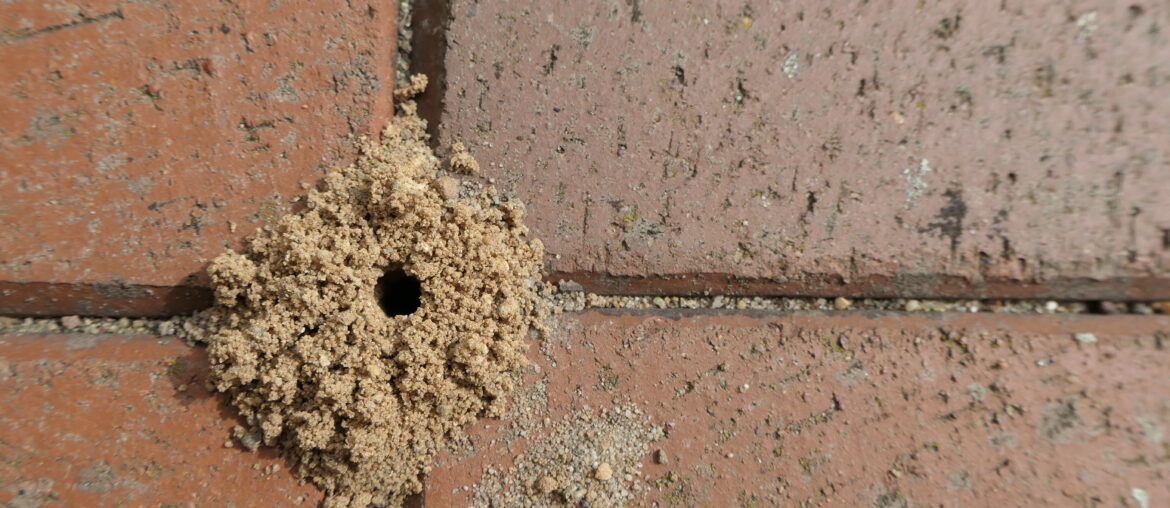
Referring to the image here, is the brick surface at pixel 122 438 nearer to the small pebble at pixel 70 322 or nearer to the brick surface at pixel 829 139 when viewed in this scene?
the small pebble at pixel 70 322

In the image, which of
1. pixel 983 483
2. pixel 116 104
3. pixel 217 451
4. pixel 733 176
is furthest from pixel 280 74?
pixel 983 483

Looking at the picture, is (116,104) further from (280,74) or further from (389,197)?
(389,197)

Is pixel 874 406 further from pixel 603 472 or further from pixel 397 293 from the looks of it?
pixel 397 293

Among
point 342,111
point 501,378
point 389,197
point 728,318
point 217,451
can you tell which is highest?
point 342,111

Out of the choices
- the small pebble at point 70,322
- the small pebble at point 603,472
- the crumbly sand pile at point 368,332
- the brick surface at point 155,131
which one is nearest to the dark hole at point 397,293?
the crumbly sand pile at point 368,332

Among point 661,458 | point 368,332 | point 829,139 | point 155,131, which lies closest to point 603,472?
point 661,458
